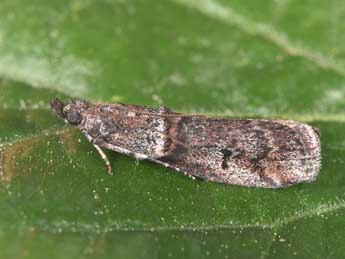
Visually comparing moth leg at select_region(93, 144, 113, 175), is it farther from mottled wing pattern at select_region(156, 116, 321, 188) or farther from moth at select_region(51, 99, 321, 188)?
mottled wing pattern at select_region(156, 116, 321, 188)

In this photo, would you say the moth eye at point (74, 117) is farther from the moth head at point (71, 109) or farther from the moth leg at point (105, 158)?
the moth leg at point (105, 158)

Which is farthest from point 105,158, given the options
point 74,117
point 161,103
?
point 161,103

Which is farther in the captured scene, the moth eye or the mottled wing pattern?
the moth eye

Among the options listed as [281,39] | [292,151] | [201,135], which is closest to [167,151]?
[201,135]

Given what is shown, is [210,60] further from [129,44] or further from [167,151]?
[167,151]

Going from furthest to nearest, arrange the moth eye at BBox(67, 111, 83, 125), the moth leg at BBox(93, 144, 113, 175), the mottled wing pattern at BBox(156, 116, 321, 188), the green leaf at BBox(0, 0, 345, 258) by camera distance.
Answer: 1. the moth eye at BBox(67, 111, 83, 125)
2. the mottled wing pattern at BBox(156, 116, 321, 188)
3. the moth leg at BBox(93, 144, 113, 175)
4. the green leaf at BBox(0, 0, 345, 258)

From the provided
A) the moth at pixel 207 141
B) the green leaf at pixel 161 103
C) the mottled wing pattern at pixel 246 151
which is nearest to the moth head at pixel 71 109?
the moth at pixel 207 141

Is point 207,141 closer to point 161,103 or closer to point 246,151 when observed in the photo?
point 246,151

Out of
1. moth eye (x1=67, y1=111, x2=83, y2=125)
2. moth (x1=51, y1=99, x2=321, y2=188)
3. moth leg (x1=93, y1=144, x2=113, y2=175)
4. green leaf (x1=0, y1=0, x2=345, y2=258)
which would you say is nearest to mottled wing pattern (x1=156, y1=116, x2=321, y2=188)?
moth (x1=51, y1=99, x2=321, y2=188)
